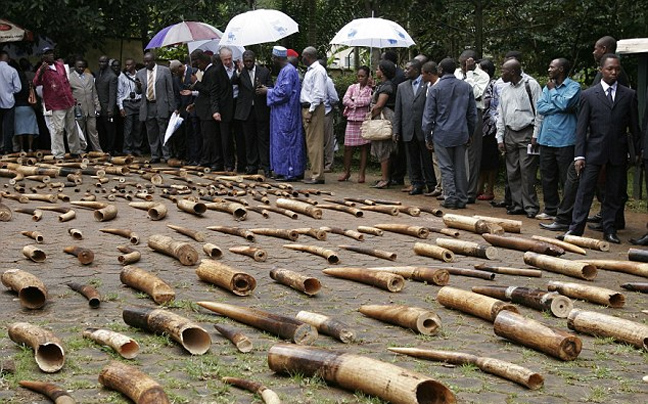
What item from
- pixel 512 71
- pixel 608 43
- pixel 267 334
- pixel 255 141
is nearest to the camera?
pixel 267 334

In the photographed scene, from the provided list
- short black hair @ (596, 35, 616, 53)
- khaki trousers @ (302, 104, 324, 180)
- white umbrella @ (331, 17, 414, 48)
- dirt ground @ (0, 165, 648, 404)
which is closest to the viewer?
dirt ground @ (0, 165, 648, 404)

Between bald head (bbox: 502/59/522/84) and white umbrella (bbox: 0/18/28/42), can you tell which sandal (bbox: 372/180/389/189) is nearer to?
bald head (bbox: 502/59/522/84)

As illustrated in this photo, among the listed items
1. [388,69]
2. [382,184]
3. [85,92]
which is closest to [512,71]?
[388,69]

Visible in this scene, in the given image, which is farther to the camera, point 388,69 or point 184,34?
point 184,34

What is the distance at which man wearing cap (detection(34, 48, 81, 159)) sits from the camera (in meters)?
18.5

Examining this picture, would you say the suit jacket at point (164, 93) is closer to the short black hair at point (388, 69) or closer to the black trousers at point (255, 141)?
the black trousers at point (255, 141)

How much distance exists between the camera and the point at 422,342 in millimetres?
6367

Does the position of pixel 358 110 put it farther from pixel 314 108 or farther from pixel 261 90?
pixel 261 90

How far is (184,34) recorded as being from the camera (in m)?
19.8

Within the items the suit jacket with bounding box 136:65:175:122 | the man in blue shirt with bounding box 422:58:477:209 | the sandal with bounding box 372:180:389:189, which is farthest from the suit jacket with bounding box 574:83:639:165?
the suit jacket with bounding box 136:65:175:122

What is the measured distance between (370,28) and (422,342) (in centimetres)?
1115

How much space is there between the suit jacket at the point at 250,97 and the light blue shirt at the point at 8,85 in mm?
5003

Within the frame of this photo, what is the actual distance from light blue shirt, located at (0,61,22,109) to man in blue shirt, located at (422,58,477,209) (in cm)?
936

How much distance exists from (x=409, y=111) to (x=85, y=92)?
8.03m
